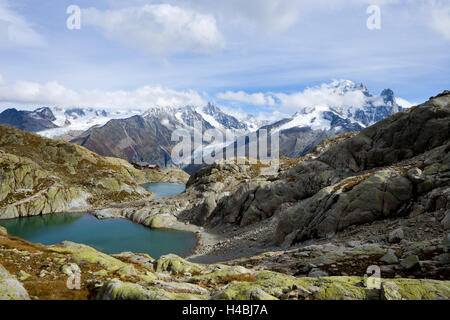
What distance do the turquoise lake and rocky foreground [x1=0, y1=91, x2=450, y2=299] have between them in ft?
35.9

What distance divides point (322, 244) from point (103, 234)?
263 ft

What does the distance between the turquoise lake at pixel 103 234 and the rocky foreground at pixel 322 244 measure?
35.9 feet

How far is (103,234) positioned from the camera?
87.9m

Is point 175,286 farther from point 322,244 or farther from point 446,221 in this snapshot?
point 446,221

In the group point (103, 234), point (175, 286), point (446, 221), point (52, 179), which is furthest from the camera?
point (52, 179)

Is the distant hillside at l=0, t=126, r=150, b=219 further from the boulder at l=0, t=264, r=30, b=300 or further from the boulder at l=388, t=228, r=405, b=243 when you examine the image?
the boulder at l=388, t=228, r=405, b=243

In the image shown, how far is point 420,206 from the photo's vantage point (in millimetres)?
32750

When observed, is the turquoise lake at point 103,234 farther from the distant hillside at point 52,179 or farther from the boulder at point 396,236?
the boulder at point 396,236

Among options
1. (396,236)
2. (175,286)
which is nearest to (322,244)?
(396,236)

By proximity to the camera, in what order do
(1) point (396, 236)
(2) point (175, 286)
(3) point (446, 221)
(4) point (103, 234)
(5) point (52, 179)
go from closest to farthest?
(2) point (175, 286) < (3) point (446, 221) < (1) point (396, 236) < (4) point (103, 234) < (5) point (52, 179)

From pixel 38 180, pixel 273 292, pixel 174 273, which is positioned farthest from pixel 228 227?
pixel 38 180

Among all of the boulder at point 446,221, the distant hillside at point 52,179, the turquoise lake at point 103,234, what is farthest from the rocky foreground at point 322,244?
the distant hillside at point 52,179

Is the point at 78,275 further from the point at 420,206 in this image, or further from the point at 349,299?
the point at 420,206

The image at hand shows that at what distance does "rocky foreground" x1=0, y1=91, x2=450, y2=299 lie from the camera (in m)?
15.7
